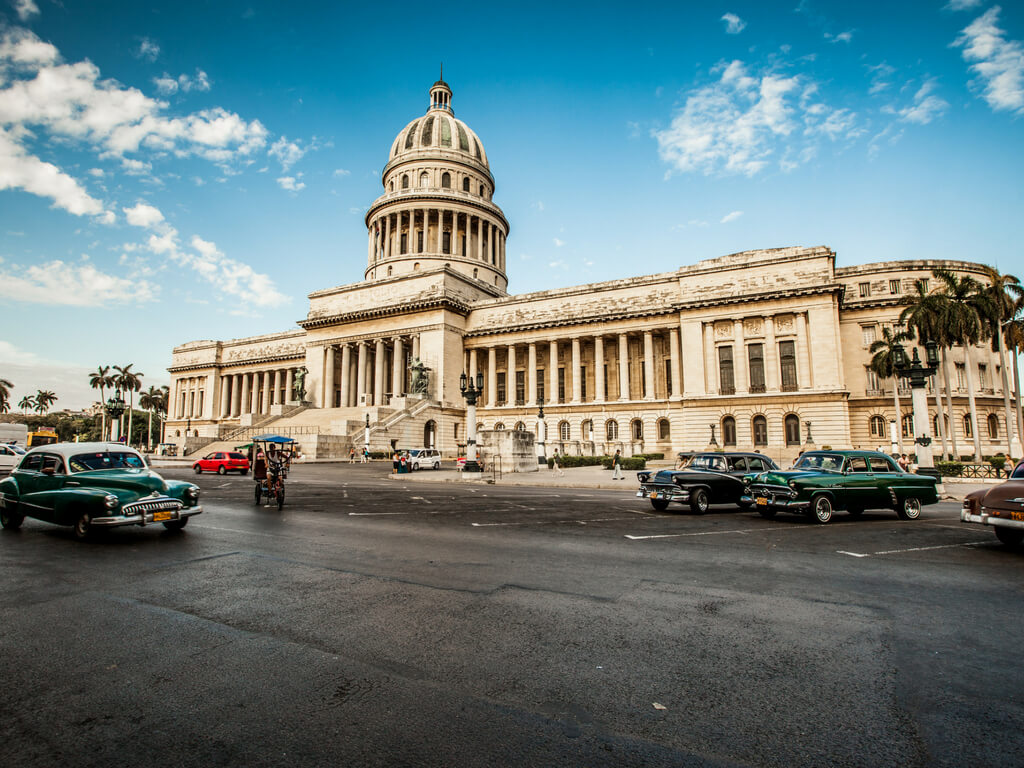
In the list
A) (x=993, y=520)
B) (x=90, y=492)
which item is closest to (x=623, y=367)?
(x=993, y=520)

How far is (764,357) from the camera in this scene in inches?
1801

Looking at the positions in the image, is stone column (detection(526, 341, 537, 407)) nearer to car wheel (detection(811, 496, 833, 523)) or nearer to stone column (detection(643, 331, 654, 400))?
stone column (detection(643, 331, 654, 400))

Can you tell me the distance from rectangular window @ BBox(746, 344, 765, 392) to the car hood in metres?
37.8

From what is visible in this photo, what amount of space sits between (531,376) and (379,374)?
624 inches

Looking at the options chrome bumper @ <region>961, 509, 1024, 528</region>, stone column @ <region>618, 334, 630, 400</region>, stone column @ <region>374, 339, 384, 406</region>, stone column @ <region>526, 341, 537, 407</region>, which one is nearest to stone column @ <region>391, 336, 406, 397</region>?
stone column @ <region>374, 339, 384, 406</region>

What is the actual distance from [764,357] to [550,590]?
Answer: 44.3 metres

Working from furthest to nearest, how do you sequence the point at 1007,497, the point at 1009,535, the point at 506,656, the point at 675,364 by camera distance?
1. the point at 675,364
2. the point at 1009,535
3. the point at 1007,497
4. the point at 506,656

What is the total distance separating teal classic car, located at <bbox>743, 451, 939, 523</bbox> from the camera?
1316cm

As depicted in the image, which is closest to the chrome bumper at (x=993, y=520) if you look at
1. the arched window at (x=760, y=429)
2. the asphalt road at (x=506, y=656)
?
the asphalt road at (x=506, y=656)

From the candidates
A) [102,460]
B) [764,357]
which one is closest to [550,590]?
[102,460]

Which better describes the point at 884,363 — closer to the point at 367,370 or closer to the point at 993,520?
the point at 993,520

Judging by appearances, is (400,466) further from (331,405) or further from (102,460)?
(331,405)

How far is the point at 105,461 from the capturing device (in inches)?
430

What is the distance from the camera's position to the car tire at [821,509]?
516 inches
